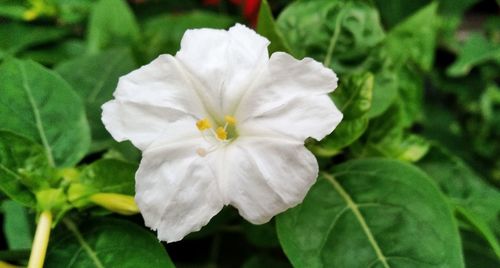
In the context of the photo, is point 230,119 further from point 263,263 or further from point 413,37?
point 413,37

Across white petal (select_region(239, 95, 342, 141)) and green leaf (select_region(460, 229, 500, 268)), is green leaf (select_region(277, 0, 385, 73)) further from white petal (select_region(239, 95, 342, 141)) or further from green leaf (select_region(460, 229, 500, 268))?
green leaf (select_region(460, 229, 500, 268))

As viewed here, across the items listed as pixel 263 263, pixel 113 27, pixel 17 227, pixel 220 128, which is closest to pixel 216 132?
Result: pixel 220 128

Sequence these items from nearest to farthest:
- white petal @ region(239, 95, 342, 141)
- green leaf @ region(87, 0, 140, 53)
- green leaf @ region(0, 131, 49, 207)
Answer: white petal @ region(239, 95, 342, 141), green leaf @ region(0, 131, 49, 207), green leaf @ region(87, 0, 140, 53)

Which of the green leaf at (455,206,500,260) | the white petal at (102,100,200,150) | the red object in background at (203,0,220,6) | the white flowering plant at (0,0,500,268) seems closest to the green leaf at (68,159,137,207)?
the white flowering plant at (0,0,500,268)

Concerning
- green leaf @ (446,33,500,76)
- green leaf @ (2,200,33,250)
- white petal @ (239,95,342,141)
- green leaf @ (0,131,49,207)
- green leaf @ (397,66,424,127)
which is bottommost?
green leaf @ (446,33,500,76)

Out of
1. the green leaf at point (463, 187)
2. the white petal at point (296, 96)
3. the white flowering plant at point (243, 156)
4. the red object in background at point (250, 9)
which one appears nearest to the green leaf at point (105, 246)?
the white flowering plant at point (243, 156)

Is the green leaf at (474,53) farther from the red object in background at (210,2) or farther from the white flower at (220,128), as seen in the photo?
the white flower at (220,128)

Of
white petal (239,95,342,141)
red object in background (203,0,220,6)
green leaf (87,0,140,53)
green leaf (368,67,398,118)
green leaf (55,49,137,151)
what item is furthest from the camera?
red object in background (203,0,220,6)
